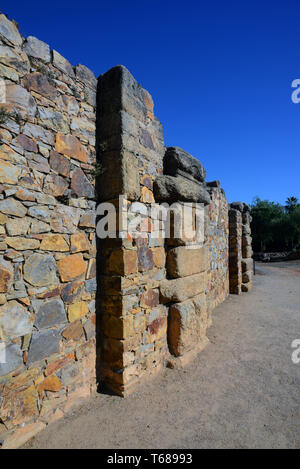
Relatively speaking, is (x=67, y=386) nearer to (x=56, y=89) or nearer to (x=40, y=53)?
(x=56, y=89)

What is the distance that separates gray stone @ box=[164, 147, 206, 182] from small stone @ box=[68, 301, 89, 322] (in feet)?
6.80

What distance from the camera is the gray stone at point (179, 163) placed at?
337 centimetres

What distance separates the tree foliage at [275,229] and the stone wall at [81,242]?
1045 inches

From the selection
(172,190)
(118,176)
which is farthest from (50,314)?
(172,190)

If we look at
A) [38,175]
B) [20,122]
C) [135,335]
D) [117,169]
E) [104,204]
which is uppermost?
[20,122]

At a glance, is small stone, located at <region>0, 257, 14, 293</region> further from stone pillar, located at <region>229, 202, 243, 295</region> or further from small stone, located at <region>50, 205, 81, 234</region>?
stone pillar, located at <region>229, 202, 243, 295</region>

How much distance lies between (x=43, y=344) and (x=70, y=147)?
1.86 metres

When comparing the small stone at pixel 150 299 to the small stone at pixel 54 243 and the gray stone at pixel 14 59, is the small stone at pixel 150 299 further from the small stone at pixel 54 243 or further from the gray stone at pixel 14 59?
the gray stone at pixel 14 59

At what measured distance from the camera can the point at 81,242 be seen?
2461mm

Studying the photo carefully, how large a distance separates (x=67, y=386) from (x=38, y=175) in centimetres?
198

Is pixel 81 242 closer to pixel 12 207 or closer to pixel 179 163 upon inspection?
pixel 12 207

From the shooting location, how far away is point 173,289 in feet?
10.3

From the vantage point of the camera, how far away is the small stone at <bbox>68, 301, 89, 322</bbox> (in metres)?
2.34
